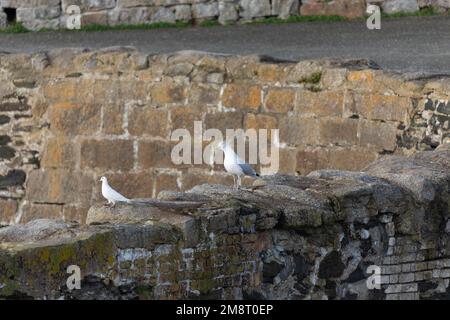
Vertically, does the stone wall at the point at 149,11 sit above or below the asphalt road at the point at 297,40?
above

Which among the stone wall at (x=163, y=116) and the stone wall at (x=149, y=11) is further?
the stone wall at (x=149, y=11)

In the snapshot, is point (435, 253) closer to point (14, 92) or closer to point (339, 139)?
point (339, 139)

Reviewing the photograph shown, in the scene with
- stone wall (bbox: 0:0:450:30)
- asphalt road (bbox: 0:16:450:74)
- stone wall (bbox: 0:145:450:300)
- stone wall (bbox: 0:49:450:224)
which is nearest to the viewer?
stone wall (bbox: 0:145:450:300)

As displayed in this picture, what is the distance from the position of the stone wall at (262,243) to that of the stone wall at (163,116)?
2.45m

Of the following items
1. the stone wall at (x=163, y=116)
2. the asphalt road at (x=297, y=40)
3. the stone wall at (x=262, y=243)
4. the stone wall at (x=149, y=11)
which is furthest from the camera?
the stone wall at (x=149, y=11)

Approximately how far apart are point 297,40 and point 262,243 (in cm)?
850

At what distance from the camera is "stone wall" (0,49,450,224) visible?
13.3 meters

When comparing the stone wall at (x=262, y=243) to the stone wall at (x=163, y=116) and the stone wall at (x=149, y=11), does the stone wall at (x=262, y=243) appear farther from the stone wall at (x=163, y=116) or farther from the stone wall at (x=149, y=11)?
the stone wall at (x=149, y=11)

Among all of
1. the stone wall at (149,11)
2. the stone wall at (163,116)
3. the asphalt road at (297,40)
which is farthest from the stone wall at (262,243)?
the stone wall at (149,11)

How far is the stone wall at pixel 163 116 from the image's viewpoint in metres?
13.3

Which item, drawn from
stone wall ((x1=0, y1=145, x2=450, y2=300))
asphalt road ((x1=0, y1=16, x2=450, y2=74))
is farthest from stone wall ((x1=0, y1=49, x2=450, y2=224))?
stone wall ((x1=0, y1=145, x2=450, y2=300))

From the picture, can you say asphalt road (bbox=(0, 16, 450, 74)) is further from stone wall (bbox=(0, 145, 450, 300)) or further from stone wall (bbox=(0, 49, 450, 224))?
stone wall (bbox=(0, 145, 450, 300))

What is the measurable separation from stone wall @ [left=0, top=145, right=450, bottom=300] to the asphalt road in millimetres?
5269

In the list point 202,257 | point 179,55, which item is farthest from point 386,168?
point 179,55
